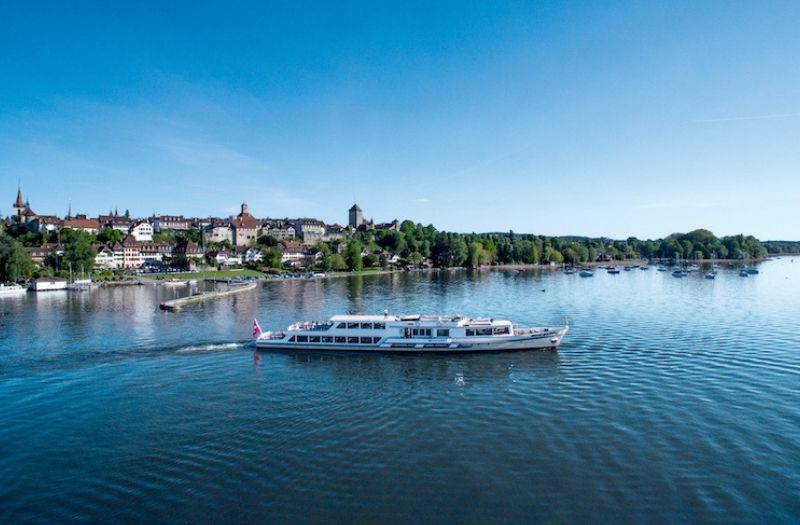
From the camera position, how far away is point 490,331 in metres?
46.7

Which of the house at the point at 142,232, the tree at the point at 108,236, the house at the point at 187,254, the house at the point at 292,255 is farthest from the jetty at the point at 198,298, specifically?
the house at the point at 142,232

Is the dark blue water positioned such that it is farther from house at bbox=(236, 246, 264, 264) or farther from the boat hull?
house at bbox=(236, 246, 264, 264)

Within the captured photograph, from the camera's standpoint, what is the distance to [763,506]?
65.1 feet

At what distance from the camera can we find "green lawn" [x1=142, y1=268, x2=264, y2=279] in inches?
5364

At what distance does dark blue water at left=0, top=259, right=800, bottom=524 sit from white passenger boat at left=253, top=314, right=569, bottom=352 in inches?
62.4

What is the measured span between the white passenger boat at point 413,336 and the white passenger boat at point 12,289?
8298 centimetres

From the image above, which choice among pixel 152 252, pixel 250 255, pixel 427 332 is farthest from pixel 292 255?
pixel 427 332

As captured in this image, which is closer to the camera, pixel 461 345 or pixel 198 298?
pixel 461 345

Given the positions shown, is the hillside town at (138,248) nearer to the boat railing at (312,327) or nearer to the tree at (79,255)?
the tree at (79,255)

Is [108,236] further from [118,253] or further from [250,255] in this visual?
[250,255]

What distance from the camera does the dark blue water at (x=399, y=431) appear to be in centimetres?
2000

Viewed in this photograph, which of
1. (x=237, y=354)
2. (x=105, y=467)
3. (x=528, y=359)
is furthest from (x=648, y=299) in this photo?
(x=105, y=467)

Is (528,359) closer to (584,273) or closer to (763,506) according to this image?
(763,506)

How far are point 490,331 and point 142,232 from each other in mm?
173812
